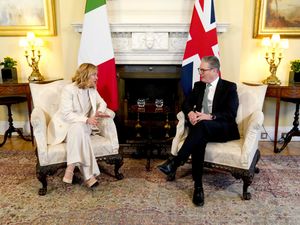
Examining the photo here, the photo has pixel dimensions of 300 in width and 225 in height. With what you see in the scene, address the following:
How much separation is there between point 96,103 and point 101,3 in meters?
1.18

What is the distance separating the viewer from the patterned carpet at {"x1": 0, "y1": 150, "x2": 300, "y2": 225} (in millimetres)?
2277

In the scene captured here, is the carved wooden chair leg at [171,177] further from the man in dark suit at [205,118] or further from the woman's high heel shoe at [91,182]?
the woman's high heel shoe at [91,182]

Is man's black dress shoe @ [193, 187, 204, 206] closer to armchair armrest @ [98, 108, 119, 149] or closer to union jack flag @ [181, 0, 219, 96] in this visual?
armchair armrest @ [98, 108, 119, 149]

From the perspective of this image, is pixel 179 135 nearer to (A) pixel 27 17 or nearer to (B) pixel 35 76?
(B) pixel 35 76

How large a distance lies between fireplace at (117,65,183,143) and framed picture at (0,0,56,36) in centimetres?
116

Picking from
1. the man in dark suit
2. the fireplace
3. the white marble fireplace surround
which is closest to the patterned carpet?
the man in dark suit

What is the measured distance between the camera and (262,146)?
3916 millimetres

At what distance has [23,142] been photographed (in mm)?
4078

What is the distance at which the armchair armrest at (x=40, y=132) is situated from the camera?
2.55 meters

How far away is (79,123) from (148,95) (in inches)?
60.6

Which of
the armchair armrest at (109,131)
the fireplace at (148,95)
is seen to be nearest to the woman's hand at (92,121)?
the armchair armrest at (109,131)

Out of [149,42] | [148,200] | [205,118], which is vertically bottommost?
[148,200]

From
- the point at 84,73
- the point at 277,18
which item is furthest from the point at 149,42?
the point at 277,18

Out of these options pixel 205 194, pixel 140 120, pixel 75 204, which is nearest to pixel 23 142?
pixel 140 120
